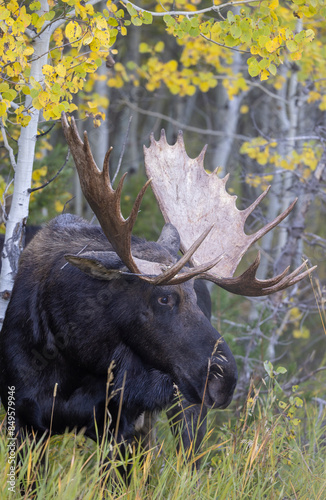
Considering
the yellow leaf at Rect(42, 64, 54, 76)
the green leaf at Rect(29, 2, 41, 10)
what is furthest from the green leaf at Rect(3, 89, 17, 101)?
the green leaf at Rect(29, 2, 41, 10)

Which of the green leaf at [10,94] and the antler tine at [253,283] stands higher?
the green leaf at [10,94]

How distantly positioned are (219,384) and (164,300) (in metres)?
0.54

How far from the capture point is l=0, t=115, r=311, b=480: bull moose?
330 cm

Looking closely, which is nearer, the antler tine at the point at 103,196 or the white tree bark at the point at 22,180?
the antler tine at the point at 103,196

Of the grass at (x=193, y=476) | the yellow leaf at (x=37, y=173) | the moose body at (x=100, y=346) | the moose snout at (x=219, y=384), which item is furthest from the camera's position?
the yellow leaf at (x=37, y=173)

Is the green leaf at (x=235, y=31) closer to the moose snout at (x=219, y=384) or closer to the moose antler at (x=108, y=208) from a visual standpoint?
the moose antler at (x=108, y=208)

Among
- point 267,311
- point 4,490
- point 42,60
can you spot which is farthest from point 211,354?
point 267,311

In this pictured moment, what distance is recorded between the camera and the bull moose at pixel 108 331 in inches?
130

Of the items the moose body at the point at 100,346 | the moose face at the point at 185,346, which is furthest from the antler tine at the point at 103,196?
the moose face at the point at 185,346

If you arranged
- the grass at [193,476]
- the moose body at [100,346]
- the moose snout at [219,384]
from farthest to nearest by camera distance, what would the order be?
1. the moose body at [100,346]
2. the moose snout at [219,384]
3. the grass at [193,476]

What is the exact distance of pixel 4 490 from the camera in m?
2.70

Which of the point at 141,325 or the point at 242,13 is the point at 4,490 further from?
the point at 242,13

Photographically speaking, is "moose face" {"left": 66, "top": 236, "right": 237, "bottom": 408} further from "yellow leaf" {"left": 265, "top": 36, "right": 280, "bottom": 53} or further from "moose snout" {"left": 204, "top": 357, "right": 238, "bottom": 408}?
"yellow leaf" {"left": 265, "top": 36, "right": 280, "bottom": 53}

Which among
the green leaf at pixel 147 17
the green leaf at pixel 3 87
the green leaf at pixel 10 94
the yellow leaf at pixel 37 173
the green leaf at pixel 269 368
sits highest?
the green leaf at pixel 147 17
